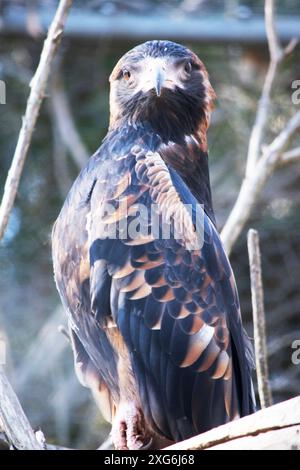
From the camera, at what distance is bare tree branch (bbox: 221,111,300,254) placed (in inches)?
142

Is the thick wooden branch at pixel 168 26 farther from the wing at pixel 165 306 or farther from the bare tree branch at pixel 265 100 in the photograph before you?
the wing at pixel 165 306

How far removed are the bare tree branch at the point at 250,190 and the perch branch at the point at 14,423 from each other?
1.10m

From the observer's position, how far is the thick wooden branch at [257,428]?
2.41 m

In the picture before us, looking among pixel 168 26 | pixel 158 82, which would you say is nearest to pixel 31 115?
pixel 158 82

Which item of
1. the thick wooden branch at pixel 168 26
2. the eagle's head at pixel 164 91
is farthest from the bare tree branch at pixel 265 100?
the thick wooden branch at pixel 168 26

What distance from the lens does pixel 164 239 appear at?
125 inches

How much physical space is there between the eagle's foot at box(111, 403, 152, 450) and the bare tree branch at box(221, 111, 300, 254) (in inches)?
27.1

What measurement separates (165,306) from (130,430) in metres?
0.45

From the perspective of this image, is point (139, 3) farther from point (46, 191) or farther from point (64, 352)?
point (64, 352)

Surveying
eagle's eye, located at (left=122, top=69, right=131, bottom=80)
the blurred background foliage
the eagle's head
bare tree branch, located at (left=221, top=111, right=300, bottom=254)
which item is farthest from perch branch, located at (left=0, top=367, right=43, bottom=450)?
the blurred background foliage

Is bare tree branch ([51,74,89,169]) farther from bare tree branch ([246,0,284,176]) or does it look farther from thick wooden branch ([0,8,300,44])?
bare tree branch ([246,0,284,176])

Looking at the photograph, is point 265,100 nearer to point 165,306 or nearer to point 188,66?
point 188,66

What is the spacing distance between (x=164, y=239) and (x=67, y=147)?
10.7 feet
